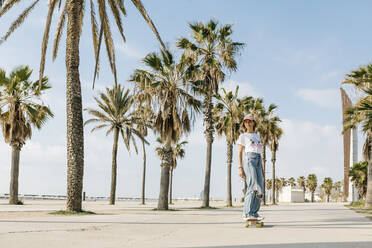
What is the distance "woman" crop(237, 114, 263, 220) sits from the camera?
30.0 feet

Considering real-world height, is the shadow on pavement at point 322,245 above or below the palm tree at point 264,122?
below

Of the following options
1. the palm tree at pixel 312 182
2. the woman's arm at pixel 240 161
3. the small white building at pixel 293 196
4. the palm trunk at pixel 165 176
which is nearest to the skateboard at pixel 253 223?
the woman's arm at pixel 240 161

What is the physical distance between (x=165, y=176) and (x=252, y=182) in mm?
14382

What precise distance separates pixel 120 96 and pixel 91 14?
2042 centimetres

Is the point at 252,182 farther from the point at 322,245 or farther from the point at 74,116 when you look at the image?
the point at 74,116

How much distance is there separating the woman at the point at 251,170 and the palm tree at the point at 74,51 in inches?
266

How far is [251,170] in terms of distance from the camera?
920cm

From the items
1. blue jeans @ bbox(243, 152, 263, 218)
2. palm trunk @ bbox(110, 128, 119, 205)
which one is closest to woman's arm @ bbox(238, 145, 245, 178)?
blue jeans @ bbox(243, 152, 263, 218)

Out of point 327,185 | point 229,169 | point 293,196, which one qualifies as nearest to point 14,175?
point 229,169

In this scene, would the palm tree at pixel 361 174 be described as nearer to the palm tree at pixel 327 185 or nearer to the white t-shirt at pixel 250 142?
the white t-shirt at pixel 250 142

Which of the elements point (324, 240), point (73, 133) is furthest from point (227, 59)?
point (324, 240)

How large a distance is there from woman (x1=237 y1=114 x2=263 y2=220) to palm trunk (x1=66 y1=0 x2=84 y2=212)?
26.9ft

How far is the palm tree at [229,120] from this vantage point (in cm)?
3653

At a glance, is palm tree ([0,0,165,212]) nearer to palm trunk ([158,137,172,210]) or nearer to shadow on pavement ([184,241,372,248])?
palm trunk ([158,137,172,210])
